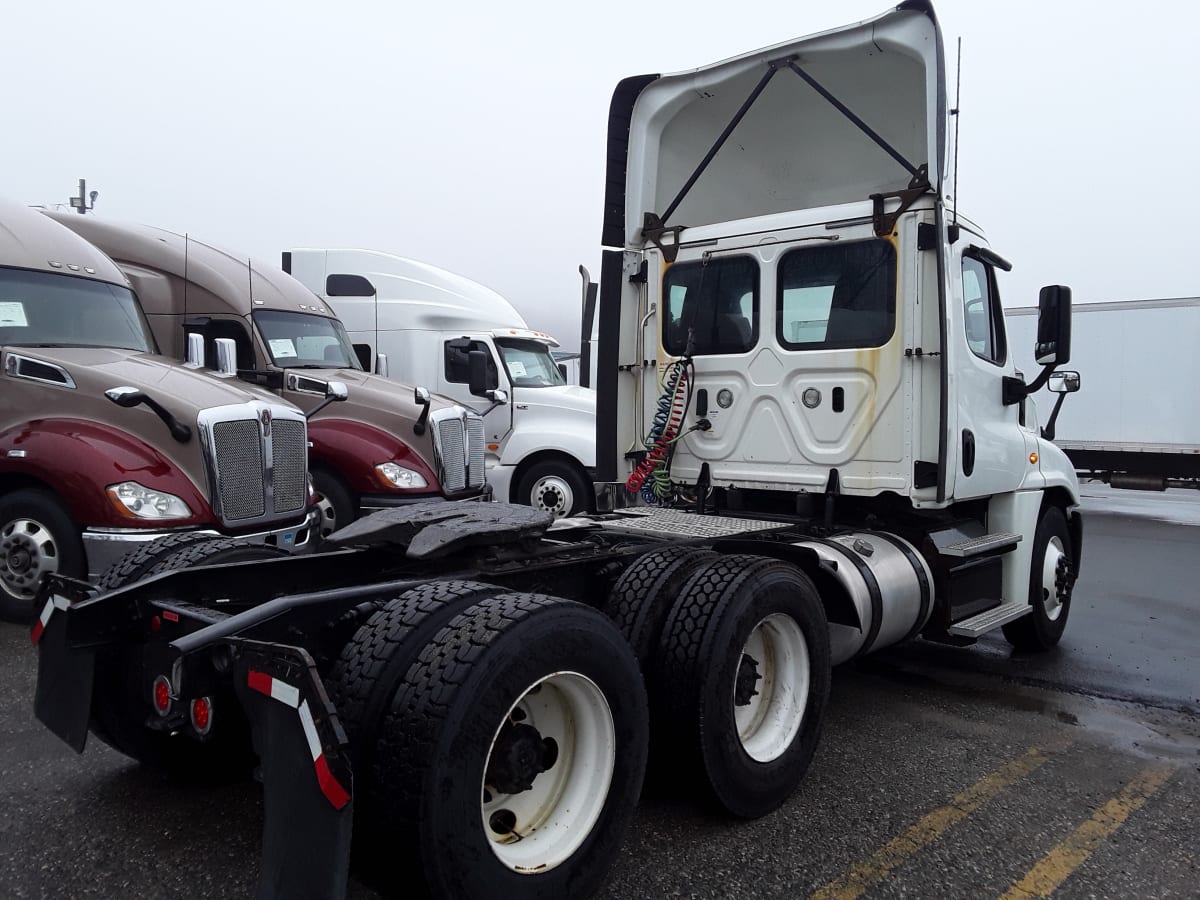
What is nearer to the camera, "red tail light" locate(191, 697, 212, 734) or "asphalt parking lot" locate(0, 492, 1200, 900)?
"red tail light" locate(191, 697, 212, 734)

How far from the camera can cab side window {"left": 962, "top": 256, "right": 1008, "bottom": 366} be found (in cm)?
524

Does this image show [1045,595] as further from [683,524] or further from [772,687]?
[772,687]

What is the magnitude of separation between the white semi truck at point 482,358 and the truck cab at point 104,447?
399cm

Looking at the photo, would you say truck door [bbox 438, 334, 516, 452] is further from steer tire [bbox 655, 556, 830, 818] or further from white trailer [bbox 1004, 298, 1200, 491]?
white trailer [bbox 1004, 298, 1200, 491]

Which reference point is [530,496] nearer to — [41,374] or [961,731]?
[41,374]

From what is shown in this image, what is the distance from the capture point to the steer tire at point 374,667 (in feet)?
7.66

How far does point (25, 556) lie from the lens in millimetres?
5668

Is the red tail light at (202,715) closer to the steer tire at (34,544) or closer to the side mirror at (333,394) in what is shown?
the steer tire at (34,544)

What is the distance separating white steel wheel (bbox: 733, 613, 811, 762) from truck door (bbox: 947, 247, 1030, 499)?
172 cm

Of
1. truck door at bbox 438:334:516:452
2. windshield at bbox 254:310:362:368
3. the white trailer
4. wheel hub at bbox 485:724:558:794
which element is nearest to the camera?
wheel hub at bbox 485:724:558:794

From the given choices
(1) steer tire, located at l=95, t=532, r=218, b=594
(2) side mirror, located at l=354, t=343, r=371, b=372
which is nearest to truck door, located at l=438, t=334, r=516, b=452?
(2) side mirror, located at l=354, t=343, r=371, b=372


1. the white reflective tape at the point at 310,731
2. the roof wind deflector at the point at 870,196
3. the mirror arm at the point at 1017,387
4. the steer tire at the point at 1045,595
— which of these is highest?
the roof wind deflector at the point at 870,196

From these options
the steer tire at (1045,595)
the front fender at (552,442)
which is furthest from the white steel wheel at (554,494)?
the steer tire at (1045,595)

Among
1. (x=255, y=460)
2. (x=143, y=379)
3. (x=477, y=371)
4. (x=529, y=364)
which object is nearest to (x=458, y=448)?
(x=477, y=371)
